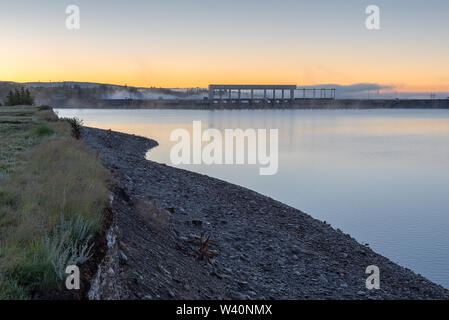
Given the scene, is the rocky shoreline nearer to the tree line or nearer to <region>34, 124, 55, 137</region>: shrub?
<region>34, 124, 55, 137</region>: shrub

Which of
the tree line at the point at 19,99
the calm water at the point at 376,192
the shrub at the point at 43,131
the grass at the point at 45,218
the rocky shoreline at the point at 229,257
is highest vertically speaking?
the tree line at the point at 19,99

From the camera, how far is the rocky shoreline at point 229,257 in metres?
6.02

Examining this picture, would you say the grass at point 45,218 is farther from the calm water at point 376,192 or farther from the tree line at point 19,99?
the tree line at point 19,99

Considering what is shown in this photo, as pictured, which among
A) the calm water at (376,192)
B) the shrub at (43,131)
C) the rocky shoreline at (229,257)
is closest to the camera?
the rocky shoreline at (229,257)

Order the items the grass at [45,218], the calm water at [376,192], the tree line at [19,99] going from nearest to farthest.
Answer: the grass at [45,218]
the calm water at [376,192]
the tree line at [19,99]

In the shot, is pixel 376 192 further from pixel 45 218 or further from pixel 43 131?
pixel 45 218

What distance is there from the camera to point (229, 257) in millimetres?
8867

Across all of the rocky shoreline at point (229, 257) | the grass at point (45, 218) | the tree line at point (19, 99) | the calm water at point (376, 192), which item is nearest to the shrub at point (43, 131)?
the rocky shoreline at point (229, 257)

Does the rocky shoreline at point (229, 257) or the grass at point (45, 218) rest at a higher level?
the grass at point (45, 218)

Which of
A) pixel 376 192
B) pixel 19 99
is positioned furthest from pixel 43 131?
pixel 19 99

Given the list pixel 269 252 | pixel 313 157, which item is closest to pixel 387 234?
pixel 269 252

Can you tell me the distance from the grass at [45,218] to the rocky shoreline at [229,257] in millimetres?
425

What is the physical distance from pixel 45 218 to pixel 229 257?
4146 millimetres

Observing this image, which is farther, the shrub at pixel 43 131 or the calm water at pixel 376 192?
the shrub at pixel 43 131
